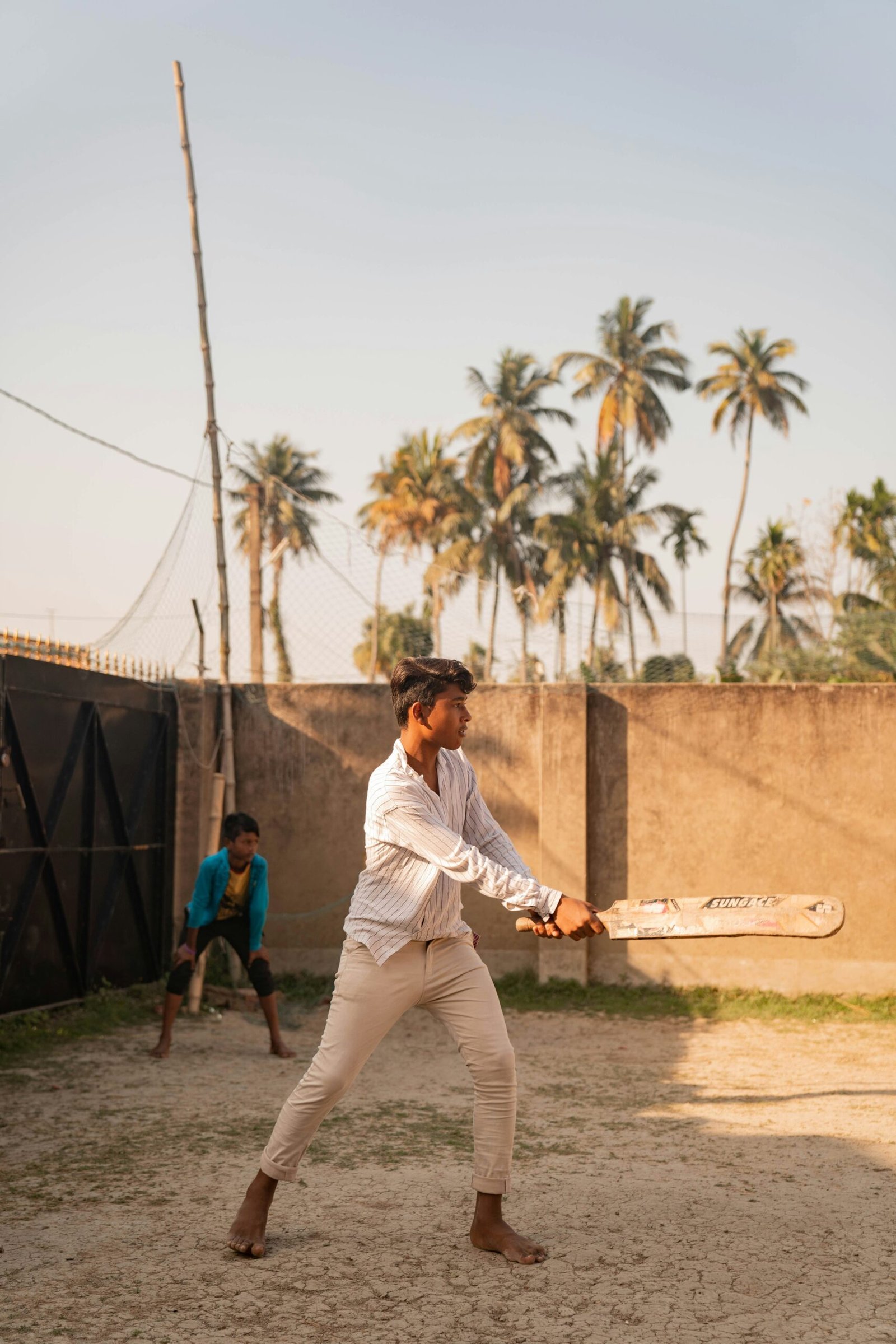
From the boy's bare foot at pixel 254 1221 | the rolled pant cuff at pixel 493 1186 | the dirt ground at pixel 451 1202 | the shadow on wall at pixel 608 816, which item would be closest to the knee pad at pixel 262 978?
the dirt ground at pixel 451 1202

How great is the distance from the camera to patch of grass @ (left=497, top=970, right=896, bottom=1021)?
9453 mm

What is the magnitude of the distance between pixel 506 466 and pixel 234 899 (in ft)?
119

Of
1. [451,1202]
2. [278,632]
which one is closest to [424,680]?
[451,1202]

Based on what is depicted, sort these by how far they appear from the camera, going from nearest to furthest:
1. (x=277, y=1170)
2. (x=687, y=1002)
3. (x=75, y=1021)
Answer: (x=277, y=1170) → (x=75, y=1021) → (x=687, y=1002)

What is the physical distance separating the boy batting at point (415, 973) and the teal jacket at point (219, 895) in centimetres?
372

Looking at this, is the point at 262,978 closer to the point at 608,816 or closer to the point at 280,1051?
the point at 280,1051

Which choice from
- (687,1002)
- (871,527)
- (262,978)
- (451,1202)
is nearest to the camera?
(451,1202)

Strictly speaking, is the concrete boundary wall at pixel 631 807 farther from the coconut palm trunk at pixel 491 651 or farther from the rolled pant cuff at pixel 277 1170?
the rolled pant cuff at pixel 277 1170

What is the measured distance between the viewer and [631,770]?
10.4m

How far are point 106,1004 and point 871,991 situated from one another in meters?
5.80

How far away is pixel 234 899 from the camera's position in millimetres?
8055

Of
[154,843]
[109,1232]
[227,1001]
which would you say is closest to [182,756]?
[154,843]

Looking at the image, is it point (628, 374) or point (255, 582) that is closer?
point (255, 582)

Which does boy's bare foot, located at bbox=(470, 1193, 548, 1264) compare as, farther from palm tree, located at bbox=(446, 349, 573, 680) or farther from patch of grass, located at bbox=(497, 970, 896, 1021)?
palm tree, located at bbox=(446, 349, 573, 680)
